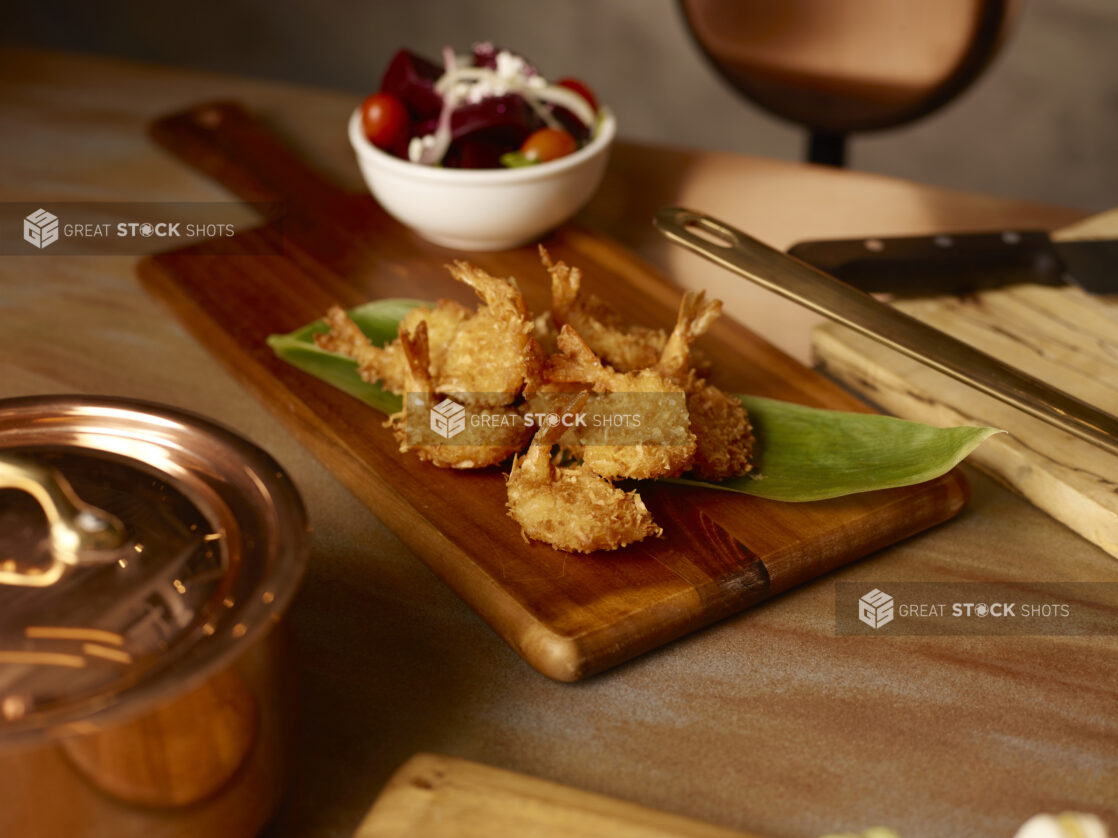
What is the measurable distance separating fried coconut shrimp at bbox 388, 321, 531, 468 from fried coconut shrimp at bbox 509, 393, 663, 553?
0.06m

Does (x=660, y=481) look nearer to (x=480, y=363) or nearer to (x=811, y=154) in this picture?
(x=480, y=363)

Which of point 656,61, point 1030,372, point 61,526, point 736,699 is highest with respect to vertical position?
point 61,526

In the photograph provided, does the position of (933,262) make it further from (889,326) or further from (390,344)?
(390,344)

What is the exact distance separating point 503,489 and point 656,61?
4238 mm

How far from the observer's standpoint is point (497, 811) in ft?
2.46

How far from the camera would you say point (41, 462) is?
0.78m

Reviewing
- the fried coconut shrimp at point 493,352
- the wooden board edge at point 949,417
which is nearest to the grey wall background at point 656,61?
the wooden board edge at point 949,417

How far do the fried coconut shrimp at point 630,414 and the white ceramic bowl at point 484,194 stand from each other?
1.61ft

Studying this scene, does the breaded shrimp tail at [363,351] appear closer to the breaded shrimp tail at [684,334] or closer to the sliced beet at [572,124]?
the breaded shrimp tail at [684,334]

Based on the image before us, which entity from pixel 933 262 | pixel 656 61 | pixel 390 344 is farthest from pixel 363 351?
pixel 656 61

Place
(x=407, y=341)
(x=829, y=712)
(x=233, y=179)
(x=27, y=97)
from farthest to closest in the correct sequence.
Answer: (x=27, y=97), (x=233, y=179), (x=407, y=341), (x=829, y=712)

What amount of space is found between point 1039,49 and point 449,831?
4.41 m

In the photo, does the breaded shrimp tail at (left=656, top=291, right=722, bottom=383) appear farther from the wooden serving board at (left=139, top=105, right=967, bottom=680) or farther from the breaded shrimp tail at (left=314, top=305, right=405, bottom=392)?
the breaded shrimp tail at (left=314, top=305, right=405, bottom=392)

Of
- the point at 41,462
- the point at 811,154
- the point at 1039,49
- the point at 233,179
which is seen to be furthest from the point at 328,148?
the point at 1039,49
